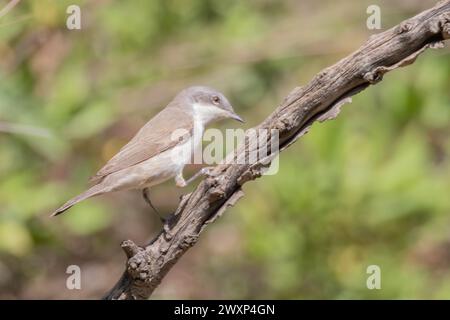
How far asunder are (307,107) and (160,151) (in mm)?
1359

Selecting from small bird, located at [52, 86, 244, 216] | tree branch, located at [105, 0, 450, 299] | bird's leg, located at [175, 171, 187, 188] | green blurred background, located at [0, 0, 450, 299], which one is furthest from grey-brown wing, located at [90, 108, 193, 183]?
green blurred background, located at [0, 0, 450, 299]

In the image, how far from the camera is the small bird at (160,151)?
5594mm

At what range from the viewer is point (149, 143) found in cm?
583

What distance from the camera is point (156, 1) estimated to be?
942 centimetres

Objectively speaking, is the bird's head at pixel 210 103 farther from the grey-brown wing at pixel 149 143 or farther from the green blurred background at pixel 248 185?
the green blurred background at pixel 248 185

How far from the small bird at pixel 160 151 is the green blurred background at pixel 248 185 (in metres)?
1.48

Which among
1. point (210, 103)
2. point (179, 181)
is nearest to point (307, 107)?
point (179, 181)

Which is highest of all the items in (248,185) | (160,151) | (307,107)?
(248,185)

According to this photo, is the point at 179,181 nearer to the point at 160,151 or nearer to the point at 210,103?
the point at 160,151

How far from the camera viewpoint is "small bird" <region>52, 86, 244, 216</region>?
5.59m

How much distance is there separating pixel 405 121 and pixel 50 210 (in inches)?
137

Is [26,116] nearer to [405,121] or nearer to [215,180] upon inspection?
[215,180]

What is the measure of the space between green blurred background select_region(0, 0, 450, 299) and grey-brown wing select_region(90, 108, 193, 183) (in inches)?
58.8

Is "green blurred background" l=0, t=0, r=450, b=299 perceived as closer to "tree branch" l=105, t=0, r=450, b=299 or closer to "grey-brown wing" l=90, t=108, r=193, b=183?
"grey-brown wing" l=90, t=108, r=193, b=183
